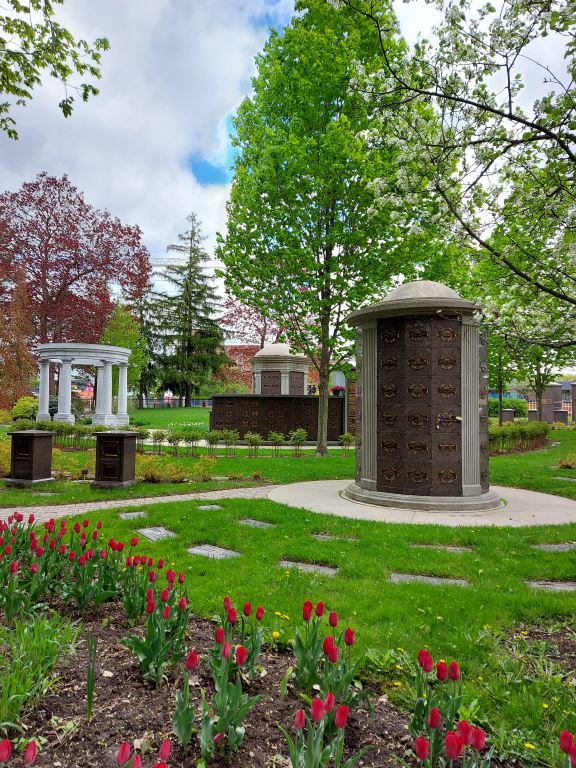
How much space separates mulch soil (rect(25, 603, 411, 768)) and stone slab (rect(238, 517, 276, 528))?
371cm

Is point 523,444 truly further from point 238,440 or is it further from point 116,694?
point 116,694

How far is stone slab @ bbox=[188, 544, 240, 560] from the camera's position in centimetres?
519

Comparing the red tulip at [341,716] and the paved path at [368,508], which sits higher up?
the red tulip at [341,716]

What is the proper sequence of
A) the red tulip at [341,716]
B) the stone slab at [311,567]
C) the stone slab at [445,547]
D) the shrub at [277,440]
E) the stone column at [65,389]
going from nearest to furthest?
1. the red tulip at [341,716]
2. the stone slab at [311,567]
3. the stone slab at [445,547]
4. the shrub at [277,440]
5. the stone column at [65,389]

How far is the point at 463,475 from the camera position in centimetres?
823

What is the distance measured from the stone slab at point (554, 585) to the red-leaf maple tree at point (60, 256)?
3337cm

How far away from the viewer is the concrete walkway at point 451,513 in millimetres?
7152

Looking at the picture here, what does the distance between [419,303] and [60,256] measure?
3203 centimetres

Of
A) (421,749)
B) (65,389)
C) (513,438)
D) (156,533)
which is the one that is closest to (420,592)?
(421,749)

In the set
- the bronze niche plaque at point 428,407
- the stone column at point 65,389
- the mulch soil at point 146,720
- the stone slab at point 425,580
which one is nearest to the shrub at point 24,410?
the stone column at point 65,389

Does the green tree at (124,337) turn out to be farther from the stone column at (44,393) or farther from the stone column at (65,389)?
the stone column at (65,389)

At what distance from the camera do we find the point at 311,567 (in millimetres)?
4922

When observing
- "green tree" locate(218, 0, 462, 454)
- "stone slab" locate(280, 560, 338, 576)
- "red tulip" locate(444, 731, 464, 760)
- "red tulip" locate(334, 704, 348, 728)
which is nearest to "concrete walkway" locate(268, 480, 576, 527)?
"stone slab" locate(280, 560, 338, 576)

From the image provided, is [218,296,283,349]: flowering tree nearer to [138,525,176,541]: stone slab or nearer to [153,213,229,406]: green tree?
[153,213,229,406]: green tree
